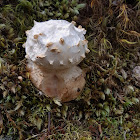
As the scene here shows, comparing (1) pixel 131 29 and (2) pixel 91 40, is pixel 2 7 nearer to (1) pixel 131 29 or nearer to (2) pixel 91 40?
(2) pixel 91 40

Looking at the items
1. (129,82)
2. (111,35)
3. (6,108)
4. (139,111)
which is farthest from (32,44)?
(139,111)

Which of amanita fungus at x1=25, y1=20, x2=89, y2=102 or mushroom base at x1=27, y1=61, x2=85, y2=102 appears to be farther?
mushroom base at x1=27, y1=61, x2=85, y2=102

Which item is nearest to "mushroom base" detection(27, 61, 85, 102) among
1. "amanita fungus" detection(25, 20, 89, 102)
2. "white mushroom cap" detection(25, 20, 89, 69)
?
"amanita fungus" detection(25, 20, 89, 102)

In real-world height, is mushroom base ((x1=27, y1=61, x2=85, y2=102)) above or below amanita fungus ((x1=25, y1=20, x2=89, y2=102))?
below

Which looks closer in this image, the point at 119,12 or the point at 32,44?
the point at 32,44

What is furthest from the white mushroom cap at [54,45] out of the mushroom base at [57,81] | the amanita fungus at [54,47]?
the mushroom base at [57,81]

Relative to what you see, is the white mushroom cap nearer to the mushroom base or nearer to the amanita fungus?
the amanita fungus
